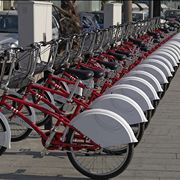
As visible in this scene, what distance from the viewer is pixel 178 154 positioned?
6555 mm

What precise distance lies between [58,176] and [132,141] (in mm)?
912

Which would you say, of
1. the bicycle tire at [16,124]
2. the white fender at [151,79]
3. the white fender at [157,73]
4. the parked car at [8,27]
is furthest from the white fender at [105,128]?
the parked car at [8,27]

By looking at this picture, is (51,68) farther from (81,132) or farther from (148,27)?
(148,27)

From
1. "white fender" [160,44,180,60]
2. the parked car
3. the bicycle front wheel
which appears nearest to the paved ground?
the bicycle front wheel

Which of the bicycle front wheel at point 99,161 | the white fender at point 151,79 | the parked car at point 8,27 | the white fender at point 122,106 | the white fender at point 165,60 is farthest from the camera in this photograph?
the parked car at point 8,27

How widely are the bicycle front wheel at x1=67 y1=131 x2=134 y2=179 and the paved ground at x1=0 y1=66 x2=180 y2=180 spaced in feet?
0.49

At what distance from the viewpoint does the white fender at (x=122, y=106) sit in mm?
5820

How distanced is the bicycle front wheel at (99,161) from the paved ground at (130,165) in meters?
0.15

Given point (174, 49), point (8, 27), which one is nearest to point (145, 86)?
point (174, 49)

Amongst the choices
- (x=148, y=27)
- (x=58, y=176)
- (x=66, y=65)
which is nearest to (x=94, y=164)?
(x=58, y=176)

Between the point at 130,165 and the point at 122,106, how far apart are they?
0.70 m

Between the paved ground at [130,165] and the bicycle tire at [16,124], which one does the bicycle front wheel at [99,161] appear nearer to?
the paved ground at [130,165]

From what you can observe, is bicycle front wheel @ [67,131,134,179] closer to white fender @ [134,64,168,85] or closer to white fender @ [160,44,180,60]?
white fender @ [134,64,168,85]

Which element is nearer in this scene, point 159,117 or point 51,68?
point 51,68
